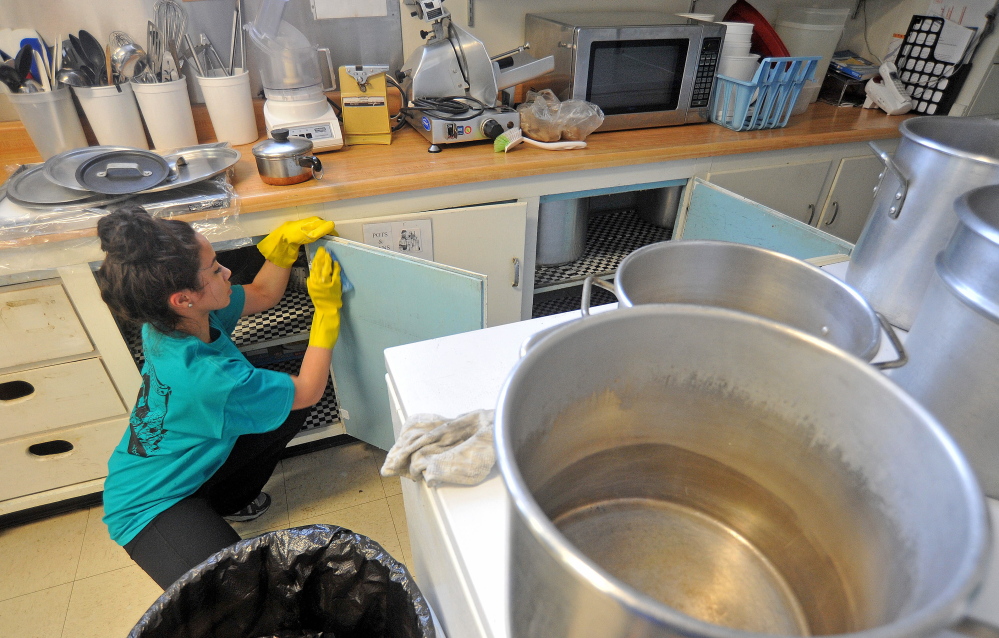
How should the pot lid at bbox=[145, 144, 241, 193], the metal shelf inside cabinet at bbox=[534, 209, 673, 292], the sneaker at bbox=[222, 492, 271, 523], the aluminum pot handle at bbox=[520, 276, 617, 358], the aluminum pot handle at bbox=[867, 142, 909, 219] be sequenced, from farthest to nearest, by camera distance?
the metal shelf inside cabinet at bbox=[534, 209, 673, 292], the sneaker at bbox=[222, 492, 271, 523], the pot lid at bbox=[145, 144, 241, 193], the aluminum pot handle at bbox=[867, 142, 909, 219], the aluminum pot handle at bbox=[520, 276, 617, 358]

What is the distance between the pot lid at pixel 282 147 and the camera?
1.30 metres

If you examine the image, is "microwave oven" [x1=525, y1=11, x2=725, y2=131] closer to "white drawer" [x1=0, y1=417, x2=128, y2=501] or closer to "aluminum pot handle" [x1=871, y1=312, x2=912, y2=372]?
"aluminum pot handle" [x1=871, y1=312, x2=912, y2=372]

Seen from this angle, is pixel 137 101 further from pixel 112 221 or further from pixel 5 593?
pixel 5 593

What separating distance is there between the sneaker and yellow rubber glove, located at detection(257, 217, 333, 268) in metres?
0.68

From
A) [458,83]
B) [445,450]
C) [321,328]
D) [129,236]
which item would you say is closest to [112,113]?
[129,236]

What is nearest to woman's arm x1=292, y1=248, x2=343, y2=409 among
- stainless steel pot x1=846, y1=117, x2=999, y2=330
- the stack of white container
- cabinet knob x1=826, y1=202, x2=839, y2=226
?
stainless steel pot x1=846, y1=117, x2=999, y2=330

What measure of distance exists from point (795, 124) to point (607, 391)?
5.91 ft

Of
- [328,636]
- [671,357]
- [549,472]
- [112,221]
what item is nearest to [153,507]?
[328,636]

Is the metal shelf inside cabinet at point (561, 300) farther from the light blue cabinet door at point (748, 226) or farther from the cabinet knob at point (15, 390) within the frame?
the cabinet knob at point (15, 390)

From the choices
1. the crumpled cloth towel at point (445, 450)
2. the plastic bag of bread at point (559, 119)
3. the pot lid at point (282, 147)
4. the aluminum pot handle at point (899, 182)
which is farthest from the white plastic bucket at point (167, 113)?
the aluminum pot handle at point (899, 182)

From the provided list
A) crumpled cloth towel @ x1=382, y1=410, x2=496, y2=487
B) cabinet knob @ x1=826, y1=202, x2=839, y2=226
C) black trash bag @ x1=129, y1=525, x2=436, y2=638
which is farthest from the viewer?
cabinet knob @ x1=826, y1=202, x2=839, y2=226

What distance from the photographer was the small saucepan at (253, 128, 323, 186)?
130 cm

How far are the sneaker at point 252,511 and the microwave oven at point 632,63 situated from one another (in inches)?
59.1

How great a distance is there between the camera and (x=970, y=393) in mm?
505
